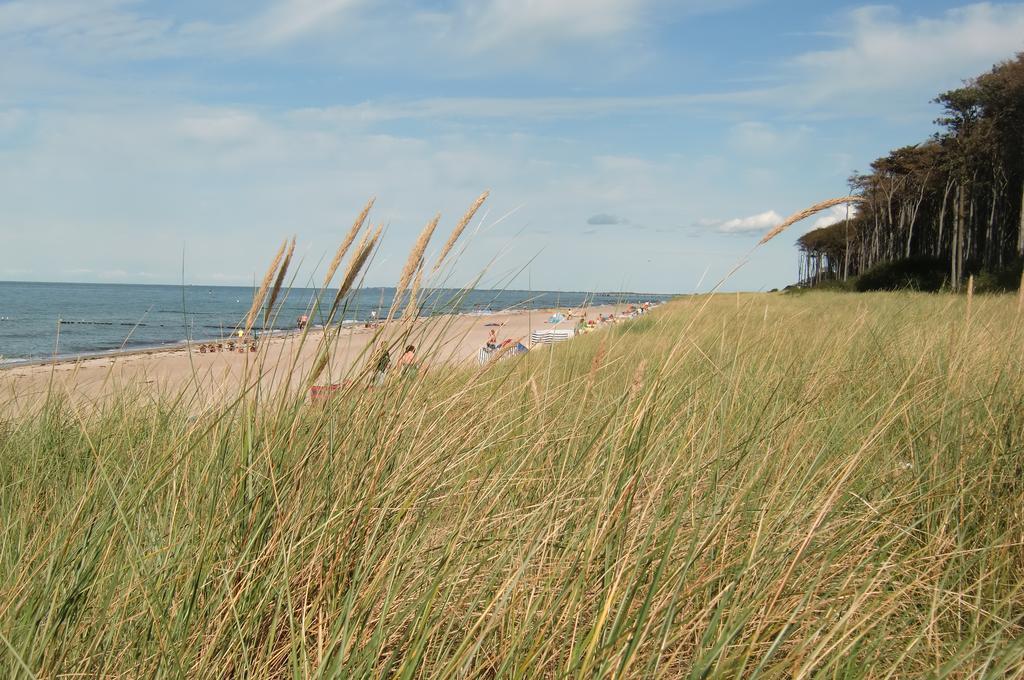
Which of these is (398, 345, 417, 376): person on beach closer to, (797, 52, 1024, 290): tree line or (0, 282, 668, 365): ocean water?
(0, 282, 668, 365): ocean water

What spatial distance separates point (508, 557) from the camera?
1135 mm

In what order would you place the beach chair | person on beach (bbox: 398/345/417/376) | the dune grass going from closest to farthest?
1. the dune grass
2. person on beach (bbox: 398/345/417/376)
3. the beach chair

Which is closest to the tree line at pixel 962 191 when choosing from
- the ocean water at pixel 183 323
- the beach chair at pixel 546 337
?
the beach chair at pixel 546 337

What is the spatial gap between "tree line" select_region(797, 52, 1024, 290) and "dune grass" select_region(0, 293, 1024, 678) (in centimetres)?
1383

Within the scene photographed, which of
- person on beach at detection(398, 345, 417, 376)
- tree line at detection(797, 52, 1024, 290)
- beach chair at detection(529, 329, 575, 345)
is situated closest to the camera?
person on beach at detection(398, 345, 417, 376)

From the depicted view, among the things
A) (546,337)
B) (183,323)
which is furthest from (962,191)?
(183,323)

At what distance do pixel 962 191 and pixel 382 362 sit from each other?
27.1 m

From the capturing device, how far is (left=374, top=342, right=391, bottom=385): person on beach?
1.66m

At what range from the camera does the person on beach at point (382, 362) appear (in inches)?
65.3

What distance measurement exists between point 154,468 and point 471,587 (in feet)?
2.63

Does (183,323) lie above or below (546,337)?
above

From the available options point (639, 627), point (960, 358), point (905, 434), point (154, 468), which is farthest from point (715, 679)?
point (960, 358)

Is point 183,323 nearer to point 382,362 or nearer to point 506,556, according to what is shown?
point 382,362

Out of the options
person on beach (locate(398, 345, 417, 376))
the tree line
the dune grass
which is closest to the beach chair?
person on beach (locate(398, 345, 417, 376))
